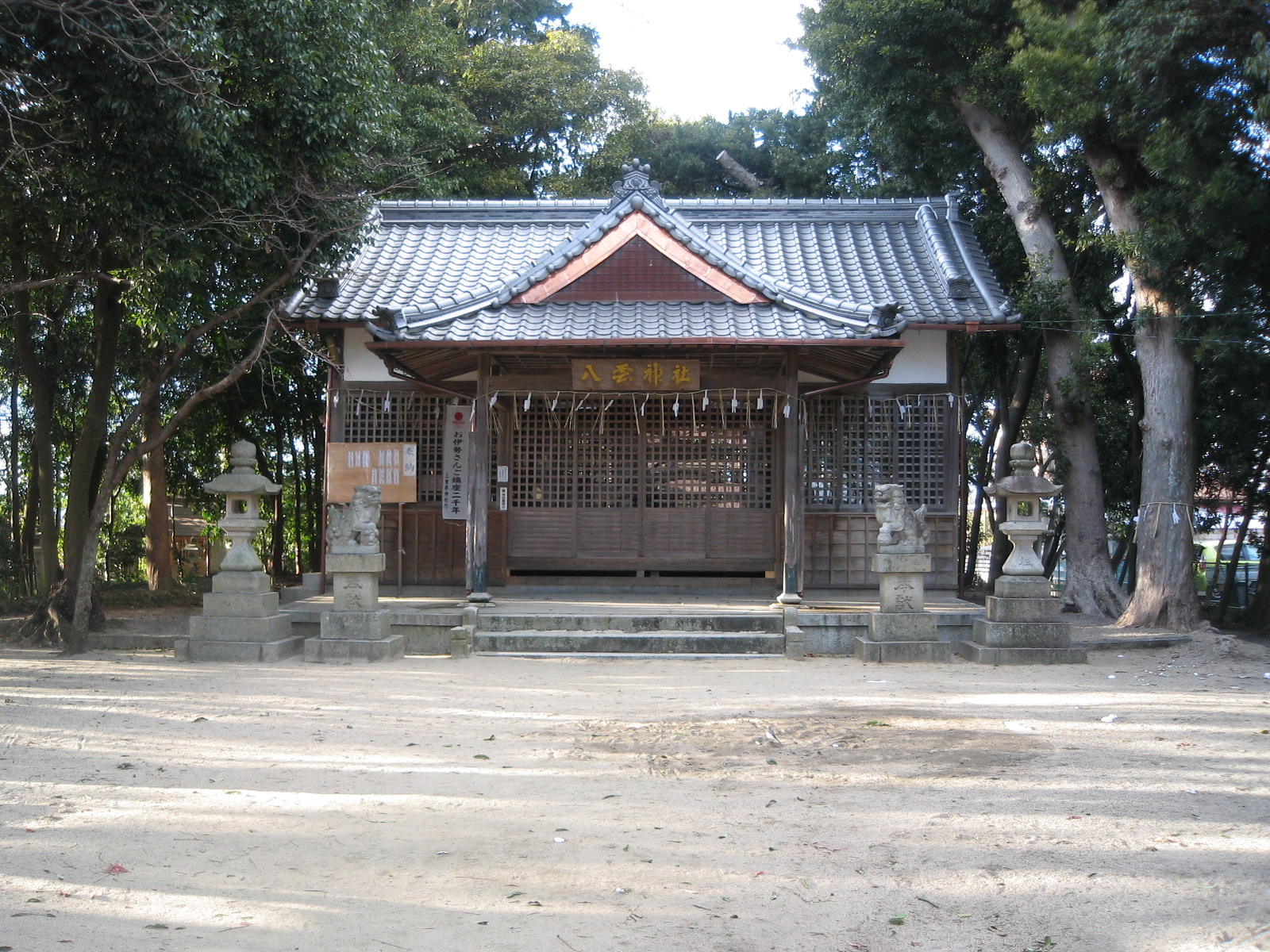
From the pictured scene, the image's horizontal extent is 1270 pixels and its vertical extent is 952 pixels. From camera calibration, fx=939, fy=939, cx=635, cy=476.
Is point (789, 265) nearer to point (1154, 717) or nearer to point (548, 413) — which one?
point (548, 413)

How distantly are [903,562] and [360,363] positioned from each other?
26.2 ft

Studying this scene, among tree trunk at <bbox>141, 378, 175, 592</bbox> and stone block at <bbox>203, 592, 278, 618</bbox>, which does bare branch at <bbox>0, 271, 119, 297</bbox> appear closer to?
stone block at <bbox>203, 592, 278, 618</bbox>

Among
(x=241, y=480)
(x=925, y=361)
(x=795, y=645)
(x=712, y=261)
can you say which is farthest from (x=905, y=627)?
(x=241, y=480)

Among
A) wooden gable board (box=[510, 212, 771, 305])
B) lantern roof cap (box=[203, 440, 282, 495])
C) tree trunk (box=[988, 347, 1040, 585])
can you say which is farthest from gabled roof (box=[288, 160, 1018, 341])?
tree trunk (box=[988, 347, 1040, 585])

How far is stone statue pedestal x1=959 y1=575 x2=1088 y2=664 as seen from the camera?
1019 cm

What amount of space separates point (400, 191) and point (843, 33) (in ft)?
27.3

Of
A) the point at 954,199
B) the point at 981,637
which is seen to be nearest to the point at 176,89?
the point at 981,637

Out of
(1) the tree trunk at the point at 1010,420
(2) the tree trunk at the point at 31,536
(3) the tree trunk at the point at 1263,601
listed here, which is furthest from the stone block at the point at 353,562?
(3) the tree trunk at the point at 1263,601

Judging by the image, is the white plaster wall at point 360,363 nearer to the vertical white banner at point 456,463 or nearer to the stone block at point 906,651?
the vertical white banner at point 456,463

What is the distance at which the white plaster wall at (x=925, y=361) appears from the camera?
43.3 ft

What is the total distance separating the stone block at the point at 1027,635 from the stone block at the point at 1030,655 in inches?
2.1

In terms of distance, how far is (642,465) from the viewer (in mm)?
13578

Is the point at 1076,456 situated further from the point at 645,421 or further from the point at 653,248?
the point at 653,248

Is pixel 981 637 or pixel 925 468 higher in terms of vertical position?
pixel 925 468
